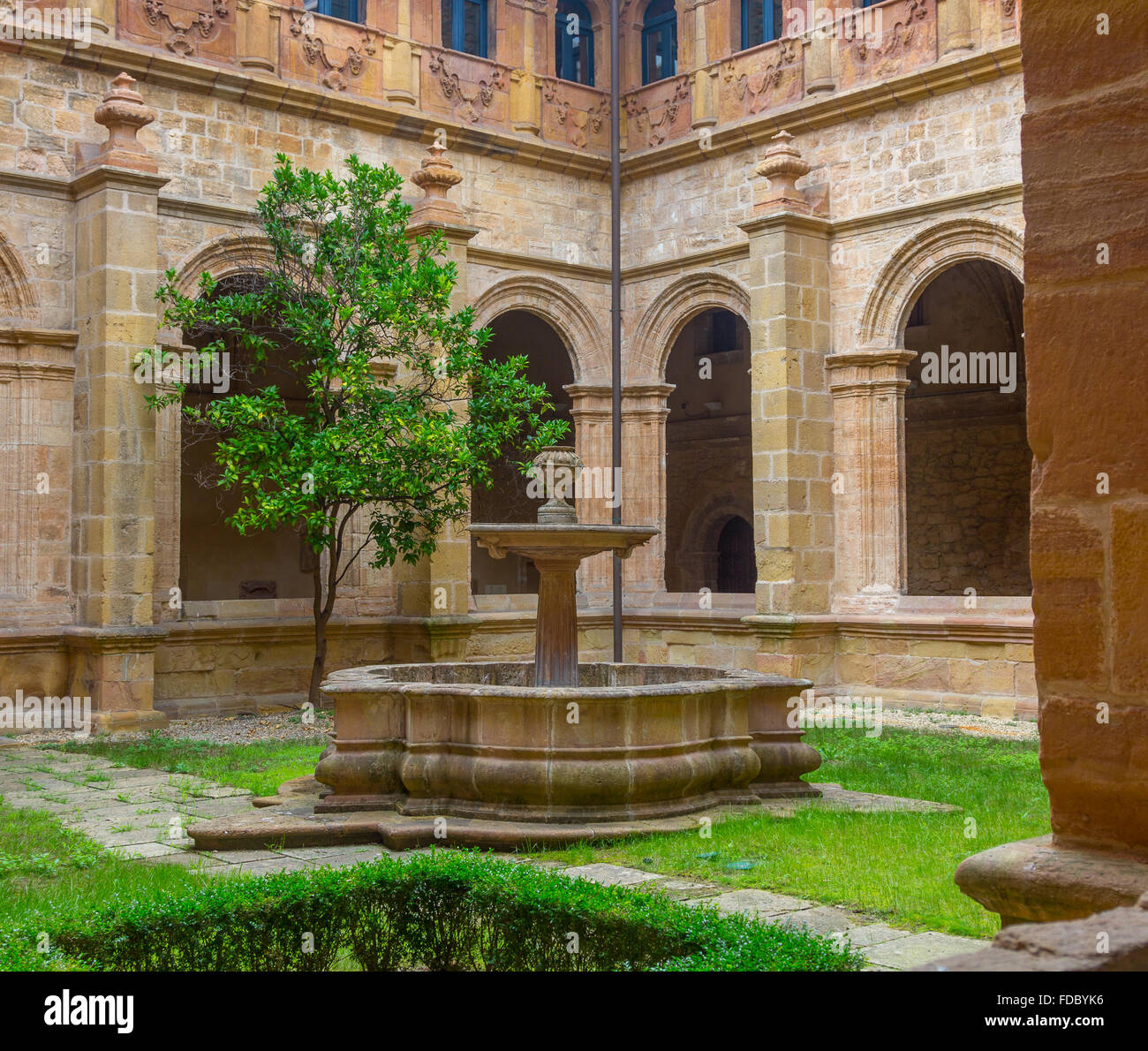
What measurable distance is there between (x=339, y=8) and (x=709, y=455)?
28.9ft

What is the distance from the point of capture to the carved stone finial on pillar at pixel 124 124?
11.5m

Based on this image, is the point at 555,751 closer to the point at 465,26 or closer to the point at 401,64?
the point at 401,64

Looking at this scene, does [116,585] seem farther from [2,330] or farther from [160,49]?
[160,49]

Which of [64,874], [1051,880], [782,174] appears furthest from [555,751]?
[782,174]

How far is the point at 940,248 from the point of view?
42.1ft

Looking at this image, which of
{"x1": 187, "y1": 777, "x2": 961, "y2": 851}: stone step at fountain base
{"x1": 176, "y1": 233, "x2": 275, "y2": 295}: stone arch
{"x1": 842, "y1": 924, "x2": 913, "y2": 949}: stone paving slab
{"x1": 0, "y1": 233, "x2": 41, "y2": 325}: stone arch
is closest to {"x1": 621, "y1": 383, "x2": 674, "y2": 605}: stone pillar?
{"x1": 176, "y1": 233, "x2": 275, "y2": 295}: stone arch

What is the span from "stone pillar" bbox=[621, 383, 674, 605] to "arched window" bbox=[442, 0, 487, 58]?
164 inches

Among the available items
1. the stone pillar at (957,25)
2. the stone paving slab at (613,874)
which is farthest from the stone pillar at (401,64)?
the stone paving slab at (613,874)

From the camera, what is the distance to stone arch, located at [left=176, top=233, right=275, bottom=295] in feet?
41.0

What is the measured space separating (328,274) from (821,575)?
18.3 ft

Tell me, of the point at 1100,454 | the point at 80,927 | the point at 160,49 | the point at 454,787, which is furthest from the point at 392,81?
the point at 1100,454

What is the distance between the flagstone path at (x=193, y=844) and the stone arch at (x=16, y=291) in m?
3.68

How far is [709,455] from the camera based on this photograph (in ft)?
66.4

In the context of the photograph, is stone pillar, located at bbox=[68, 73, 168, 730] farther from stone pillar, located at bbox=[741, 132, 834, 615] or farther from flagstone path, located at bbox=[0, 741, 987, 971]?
stone pillar, located at bbox=[741, 132, 834, 615]
